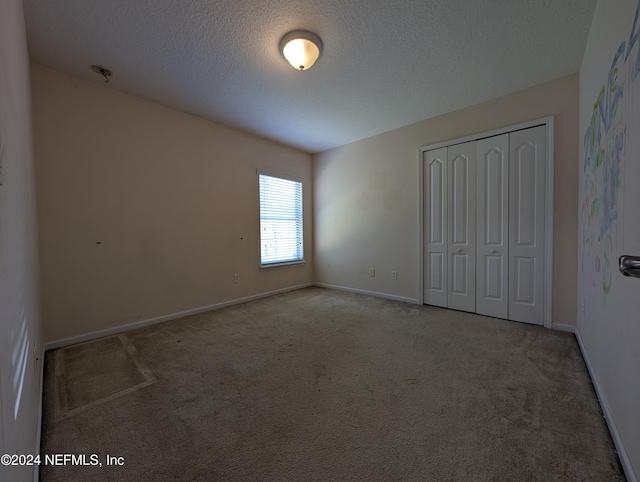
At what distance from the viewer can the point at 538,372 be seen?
195 centimetres

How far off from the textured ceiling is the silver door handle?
79.1 inches

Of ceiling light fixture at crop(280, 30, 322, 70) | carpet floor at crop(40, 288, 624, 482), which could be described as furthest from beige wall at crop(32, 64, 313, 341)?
ceiling light fixture at crop(280, 30, 322, 70)

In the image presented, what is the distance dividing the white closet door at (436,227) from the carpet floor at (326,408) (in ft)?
2.93

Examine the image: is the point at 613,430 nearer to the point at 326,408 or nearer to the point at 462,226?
the point at 326,408

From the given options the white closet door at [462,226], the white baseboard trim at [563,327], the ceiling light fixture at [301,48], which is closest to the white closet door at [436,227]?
the white closet door at [462,226]

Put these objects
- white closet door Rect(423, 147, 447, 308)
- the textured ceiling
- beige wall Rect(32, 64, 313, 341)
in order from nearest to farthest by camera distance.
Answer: the textured ceiling < beige wall Rect(32, 64, 313, 341) < white closet door Rect(423, 147, 447, 308)

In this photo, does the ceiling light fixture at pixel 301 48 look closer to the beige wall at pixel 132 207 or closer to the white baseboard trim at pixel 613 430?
the beige wall at pixel 132 207

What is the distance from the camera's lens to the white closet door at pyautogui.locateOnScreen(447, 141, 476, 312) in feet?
10.8

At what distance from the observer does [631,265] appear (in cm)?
78

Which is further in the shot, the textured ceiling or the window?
the window

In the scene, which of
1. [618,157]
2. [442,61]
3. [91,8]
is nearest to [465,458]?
[618,157]

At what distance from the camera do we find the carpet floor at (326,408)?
1211mm

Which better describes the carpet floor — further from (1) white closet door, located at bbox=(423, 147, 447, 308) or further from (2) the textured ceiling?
(2) the textured ceiling

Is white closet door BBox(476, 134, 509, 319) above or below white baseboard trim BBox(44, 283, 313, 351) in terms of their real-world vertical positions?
above
